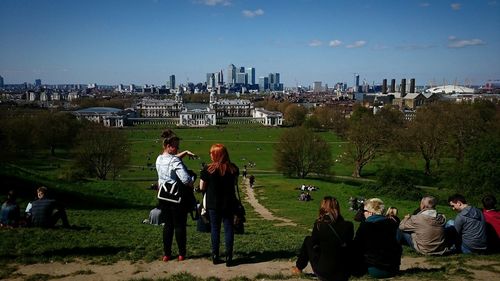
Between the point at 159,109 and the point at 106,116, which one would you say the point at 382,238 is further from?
the point at 159,109

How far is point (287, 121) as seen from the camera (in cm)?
11794

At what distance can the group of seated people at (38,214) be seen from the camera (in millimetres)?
8778

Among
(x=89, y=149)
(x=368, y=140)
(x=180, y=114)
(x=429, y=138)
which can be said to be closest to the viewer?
(x=89, y=149)

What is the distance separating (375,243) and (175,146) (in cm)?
321

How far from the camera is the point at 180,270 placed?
20.6ft

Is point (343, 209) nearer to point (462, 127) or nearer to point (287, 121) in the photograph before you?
point (462, 127)

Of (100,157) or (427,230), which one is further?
Answer: (100,157)

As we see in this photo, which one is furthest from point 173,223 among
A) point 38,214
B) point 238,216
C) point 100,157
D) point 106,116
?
point 106,116

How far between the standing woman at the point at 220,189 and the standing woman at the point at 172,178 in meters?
0.37

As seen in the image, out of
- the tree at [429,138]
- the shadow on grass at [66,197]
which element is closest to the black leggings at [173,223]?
the shadow on grass at [66,197]

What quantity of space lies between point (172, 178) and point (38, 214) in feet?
13.5

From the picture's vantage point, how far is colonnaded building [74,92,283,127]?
403 ft

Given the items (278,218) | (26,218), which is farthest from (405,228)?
(278,218)

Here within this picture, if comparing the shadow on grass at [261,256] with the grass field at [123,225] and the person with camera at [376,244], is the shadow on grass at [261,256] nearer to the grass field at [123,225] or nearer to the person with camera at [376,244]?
the grass field at [123,225]
